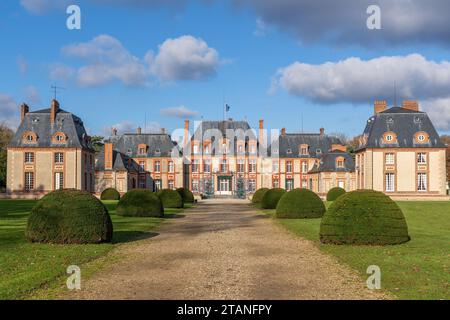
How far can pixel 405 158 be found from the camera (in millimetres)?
43938

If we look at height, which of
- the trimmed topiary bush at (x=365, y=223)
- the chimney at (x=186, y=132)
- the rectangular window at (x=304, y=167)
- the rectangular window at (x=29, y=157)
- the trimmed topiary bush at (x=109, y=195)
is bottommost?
the trimmed topiary bush at (x=109, y=195)

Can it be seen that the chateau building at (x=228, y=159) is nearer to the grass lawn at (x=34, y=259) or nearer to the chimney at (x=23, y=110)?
the chimney at (x=23, y=110)

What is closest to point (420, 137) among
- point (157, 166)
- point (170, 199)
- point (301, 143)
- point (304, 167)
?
point (304, 167)

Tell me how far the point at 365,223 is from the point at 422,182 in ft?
112

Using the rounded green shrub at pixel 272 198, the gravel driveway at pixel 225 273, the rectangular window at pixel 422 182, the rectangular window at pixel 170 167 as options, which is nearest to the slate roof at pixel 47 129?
the rectangular window at pixel 170 167

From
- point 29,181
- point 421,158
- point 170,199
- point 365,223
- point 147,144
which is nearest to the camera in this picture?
point 365,223

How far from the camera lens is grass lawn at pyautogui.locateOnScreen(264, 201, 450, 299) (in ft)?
25.1

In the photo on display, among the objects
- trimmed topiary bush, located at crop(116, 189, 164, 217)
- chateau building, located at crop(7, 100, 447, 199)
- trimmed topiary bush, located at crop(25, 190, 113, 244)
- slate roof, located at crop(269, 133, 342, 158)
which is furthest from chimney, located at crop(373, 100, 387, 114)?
trimmed topiary bush, located at crop(25, 190, 113, 244)

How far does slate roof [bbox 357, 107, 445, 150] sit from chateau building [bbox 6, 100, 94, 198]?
2648 cm

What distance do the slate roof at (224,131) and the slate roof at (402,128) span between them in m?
20.9

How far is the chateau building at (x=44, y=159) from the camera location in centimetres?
4681

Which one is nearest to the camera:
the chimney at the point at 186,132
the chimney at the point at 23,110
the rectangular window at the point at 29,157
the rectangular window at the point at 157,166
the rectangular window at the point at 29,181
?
the rectangular window at the point at 29,181

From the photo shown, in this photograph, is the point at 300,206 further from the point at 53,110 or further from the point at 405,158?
the point at 53,110

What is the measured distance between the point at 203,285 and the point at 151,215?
609 inches
